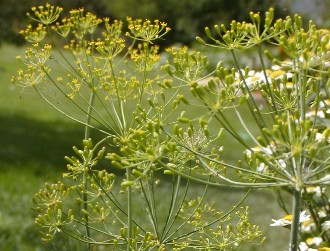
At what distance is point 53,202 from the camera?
6.51 ft

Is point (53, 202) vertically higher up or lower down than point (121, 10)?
lower down

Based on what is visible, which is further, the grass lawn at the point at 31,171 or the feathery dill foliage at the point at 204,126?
the grass lawn at the point at 31,171

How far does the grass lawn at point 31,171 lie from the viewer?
5379 mm

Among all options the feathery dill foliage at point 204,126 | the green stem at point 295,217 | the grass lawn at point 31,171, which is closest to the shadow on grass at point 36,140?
the grass lawn at point 31,171

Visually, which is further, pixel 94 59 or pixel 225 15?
pixel 225 15

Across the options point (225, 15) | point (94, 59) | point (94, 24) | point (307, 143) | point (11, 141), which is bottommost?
point (307, 143)

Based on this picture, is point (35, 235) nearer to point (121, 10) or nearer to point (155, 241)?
point (155, 241)

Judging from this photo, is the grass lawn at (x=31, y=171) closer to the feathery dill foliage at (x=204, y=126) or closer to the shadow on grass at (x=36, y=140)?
the shadow on grass at (x=36, y=140)

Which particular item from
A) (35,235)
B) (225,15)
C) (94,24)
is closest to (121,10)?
(225,15)

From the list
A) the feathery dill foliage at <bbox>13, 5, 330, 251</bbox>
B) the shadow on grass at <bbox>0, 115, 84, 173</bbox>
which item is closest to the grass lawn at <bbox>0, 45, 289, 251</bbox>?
the shadow on grass at <bbox>0, 115, 84, 173</bbox>

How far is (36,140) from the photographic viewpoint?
1084 cm

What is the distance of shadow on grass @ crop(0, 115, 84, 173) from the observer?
29.4 feet

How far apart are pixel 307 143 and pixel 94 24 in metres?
0.96

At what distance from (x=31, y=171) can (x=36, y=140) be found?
2.82 meters
